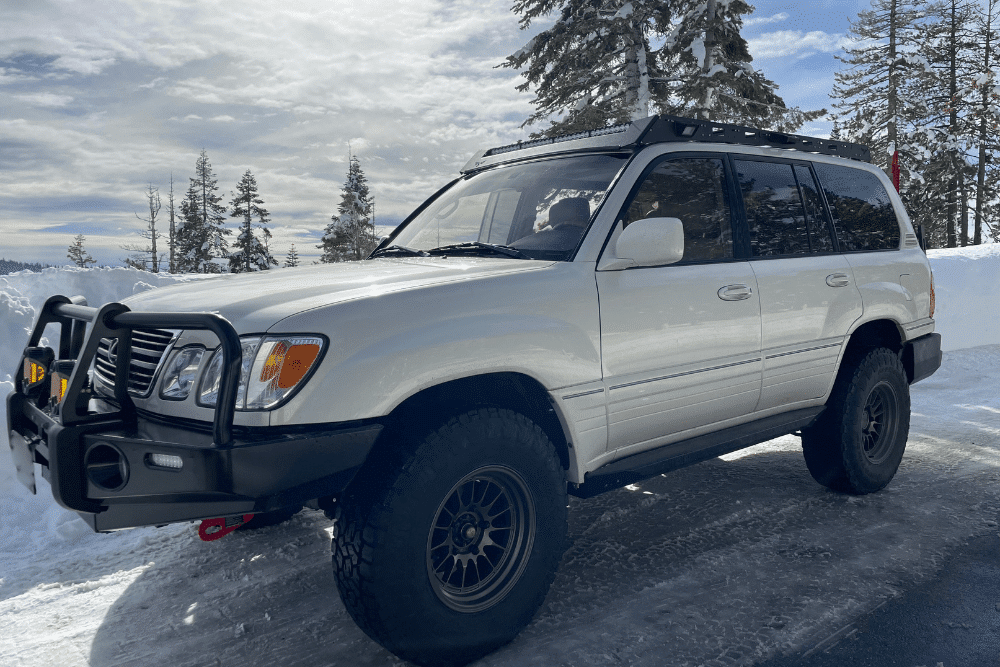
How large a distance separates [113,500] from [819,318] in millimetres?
3741

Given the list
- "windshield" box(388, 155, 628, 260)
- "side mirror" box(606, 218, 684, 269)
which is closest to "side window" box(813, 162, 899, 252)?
"windshield" box(388, 155, 628, 260)

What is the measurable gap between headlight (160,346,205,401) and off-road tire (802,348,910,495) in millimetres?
3802

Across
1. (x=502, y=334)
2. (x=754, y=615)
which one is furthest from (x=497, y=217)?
(x=754, y=615)

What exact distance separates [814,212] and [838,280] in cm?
44

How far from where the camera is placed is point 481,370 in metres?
2.79

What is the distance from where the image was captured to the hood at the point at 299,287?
257cm

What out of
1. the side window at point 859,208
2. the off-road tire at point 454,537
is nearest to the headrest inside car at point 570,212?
the off-road tire at point 454,537

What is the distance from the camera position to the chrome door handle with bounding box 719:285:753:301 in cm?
374

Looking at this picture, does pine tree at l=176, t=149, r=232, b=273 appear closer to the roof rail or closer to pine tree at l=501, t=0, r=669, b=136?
pine tree at l=501, t=0, r=669, b=136

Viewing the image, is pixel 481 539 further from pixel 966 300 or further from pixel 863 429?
pixel 966 300

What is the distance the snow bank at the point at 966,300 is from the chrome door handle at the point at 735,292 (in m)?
9.18

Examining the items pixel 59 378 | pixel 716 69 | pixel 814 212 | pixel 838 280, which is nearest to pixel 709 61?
pixel 716 69

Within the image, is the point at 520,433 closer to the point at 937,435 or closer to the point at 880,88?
the point at 937,435

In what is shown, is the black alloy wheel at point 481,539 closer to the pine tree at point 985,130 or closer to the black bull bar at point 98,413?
the black bull bar at point 98,413
